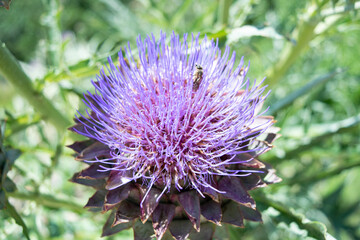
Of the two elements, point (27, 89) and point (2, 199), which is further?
point (27, 89)

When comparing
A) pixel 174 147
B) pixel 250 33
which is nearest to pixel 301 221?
pixel 174 147

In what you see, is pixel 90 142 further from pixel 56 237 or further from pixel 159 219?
pixel 56 237

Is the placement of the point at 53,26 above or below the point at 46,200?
above

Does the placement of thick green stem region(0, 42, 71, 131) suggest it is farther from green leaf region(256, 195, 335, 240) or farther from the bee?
green leaf region(256, 195, 335, 240)

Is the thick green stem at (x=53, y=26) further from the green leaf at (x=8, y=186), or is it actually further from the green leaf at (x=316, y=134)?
the green leaf at (x=316, y=134)

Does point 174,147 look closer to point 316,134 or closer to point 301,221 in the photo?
point 301,221

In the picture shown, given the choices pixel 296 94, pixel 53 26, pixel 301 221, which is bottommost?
pixel 301 221

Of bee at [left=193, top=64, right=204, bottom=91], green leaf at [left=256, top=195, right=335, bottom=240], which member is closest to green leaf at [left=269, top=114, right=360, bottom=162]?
green leaf at [left=256, top=195, right=335, bottom=240]

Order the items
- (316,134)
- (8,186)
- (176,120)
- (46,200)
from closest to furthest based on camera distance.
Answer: (176,120) < (8,186) < (46,200) < (316,134)
